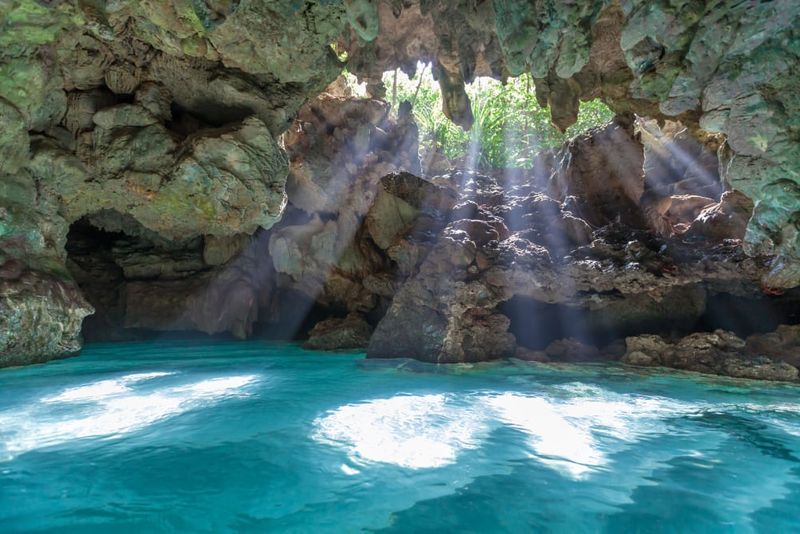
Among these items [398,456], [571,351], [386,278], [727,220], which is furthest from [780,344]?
[386,278]

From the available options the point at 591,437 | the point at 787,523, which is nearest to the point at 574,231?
the point at 591,437

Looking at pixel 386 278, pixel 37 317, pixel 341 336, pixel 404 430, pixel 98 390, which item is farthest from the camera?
pixel 386 278

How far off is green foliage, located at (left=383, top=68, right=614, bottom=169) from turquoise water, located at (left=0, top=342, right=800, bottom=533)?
17.8 m

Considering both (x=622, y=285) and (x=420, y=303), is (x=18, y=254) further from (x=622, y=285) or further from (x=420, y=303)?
(x=622, y=285)

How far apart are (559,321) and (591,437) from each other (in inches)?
215

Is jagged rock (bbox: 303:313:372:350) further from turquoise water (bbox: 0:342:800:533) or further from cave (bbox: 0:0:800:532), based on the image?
turquoise water (bbox: 0:342:800:533)

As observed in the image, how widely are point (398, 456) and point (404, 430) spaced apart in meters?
0.66

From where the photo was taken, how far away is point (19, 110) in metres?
7.07

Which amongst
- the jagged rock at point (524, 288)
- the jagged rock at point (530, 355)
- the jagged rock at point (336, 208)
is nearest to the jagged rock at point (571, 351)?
the jagged rock at point (524, 288)

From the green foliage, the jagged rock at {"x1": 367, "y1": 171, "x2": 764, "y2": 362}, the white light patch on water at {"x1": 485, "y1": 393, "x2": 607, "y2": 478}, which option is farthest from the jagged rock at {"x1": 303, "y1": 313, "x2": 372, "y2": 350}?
the green foliage

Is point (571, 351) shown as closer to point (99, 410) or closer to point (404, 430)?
point (404, 430)

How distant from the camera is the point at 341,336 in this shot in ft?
36.6

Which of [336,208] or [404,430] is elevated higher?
[336,208]

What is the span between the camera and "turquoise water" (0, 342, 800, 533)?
2.79 meters
